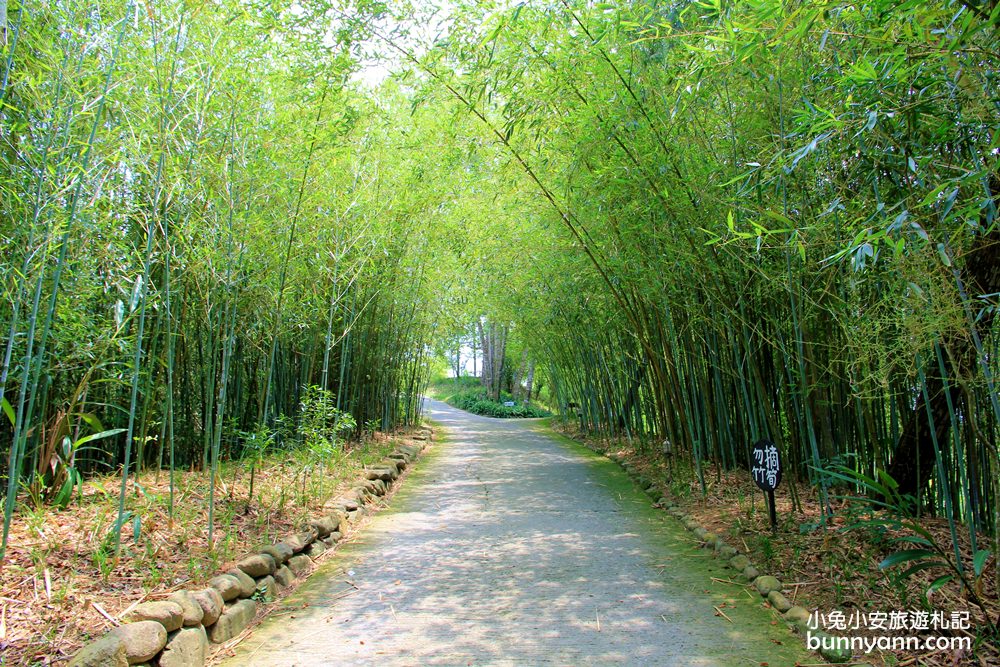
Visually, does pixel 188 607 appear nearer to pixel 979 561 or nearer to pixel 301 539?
pixel 301 539

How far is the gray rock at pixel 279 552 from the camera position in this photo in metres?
3.16

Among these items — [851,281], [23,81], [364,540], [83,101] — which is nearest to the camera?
[83,101]

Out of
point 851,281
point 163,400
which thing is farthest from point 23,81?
point 851,281

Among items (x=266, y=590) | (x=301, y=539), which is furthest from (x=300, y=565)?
(x=266, y=590)

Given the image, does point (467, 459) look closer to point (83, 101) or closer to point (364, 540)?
point (364, 540)

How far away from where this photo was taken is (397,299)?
24.7ft

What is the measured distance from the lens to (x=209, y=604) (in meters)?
2.45

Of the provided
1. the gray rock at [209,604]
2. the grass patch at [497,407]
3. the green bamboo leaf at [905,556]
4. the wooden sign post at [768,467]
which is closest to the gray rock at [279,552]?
the gray rock at [209,604]

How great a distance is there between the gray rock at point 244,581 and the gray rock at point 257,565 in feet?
0.10

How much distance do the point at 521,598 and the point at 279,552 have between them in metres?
1.17

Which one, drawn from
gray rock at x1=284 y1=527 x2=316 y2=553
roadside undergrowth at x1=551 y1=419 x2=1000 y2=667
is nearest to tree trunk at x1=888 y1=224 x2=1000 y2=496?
roadside undergrowth at x1=551 y1=419 x2=1000 y2=667

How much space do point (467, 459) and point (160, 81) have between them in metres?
5.68

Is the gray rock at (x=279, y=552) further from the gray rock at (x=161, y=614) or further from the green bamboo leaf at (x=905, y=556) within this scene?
the green bamboo leaf at (x=905, y=556)

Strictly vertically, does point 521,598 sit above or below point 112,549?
below
